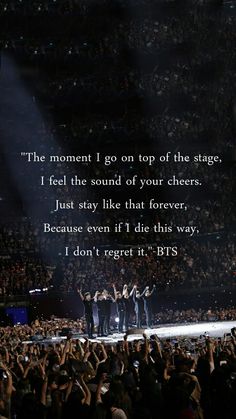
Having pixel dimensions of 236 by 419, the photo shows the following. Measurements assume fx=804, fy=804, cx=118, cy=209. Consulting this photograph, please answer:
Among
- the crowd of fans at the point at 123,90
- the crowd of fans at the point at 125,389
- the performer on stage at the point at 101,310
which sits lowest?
the crowd of fans at the point at 125,389

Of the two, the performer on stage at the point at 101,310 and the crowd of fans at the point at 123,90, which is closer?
the performer on stage at the point at 101,310

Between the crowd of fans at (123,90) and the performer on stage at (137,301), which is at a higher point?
the crowd of fans at (123,90)

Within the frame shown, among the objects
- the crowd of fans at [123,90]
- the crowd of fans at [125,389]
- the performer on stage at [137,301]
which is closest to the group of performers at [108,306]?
the performer on stage at [137,301]

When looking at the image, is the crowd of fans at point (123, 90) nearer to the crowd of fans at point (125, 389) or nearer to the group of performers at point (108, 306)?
the group of performers at point (108, 306)

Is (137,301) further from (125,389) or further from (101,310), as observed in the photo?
(125,389)

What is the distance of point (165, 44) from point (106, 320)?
21525 mm

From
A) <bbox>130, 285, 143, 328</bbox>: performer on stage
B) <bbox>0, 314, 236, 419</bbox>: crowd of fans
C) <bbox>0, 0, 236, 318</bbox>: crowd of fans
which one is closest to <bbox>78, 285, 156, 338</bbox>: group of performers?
<bbox>130, 285, 143, 328</bbox>: performer on stage

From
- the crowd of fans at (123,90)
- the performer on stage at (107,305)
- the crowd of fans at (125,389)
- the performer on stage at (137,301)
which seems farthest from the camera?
the crowd of fans at (123,90)

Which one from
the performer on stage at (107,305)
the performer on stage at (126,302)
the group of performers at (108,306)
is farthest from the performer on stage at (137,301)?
the performer on stage at (107,305)

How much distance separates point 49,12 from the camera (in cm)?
4081

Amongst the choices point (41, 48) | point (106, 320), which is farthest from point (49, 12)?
point (106, 320)

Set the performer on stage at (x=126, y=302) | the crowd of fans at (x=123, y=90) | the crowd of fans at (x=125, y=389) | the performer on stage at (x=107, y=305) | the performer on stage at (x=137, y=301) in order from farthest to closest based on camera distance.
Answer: the crowd of fans at (x=123, y=90) → the performer on stage at (x=137, y=301) → the performer on stage at (x=126, y=302) → the performer on stage at (x=107, y=305) → the crowd of fans at (x=125, y=389)

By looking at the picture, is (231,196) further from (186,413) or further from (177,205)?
(186,413)

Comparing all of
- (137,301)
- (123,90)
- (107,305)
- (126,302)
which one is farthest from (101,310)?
(123,90)
